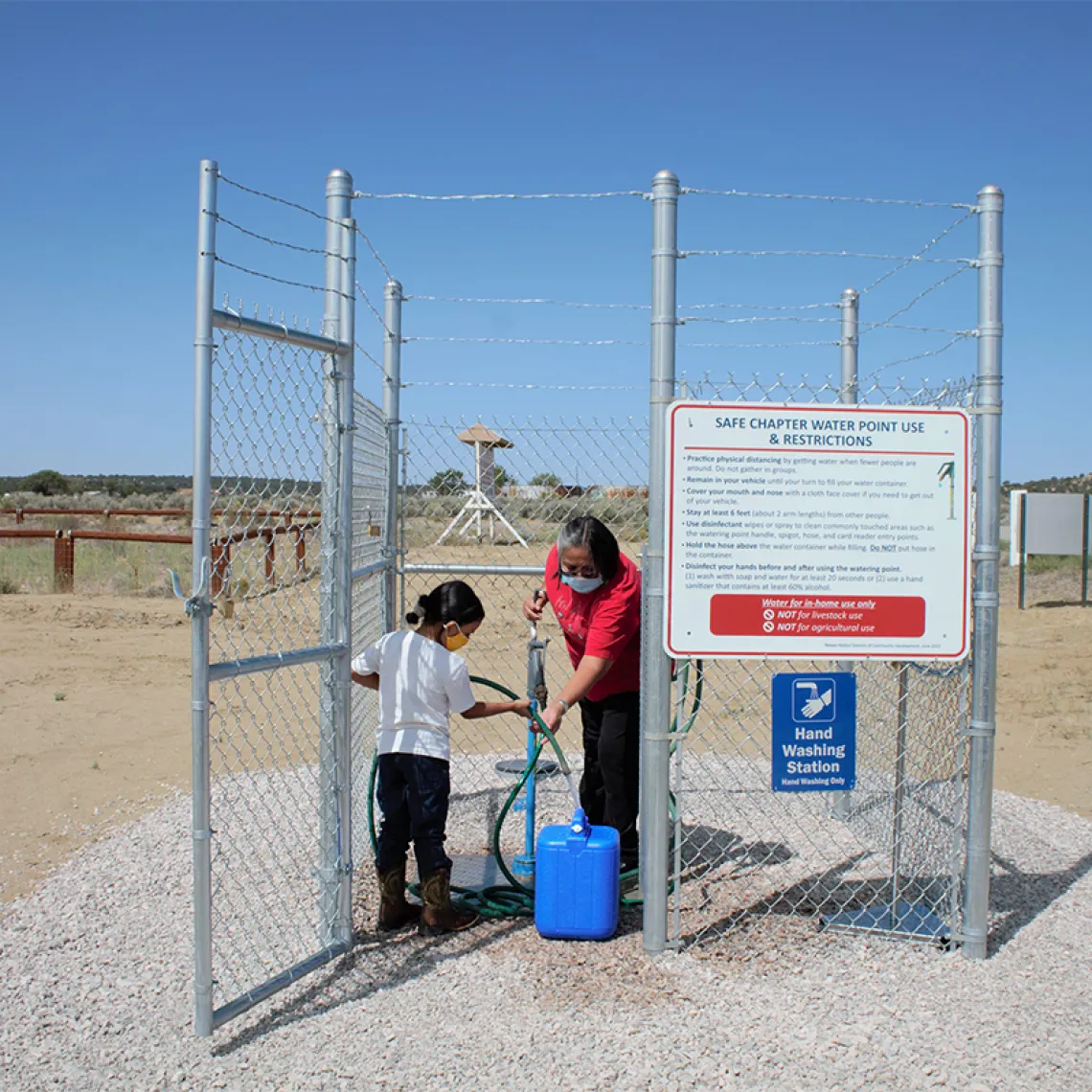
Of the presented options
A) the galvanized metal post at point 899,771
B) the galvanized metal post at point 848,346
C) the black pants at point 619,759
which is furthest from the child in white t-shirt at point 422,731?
the galvanized metal post at point 848,346

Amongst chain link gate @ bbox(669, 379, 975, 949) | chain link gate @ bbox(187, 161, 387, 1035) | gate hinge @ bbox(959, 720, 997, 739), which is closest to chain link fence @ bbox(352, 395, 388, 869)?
chain link gate @ bbox(187, 161, 387, 1035)

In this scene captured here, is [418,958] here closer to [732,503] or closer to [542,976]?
[542,976]

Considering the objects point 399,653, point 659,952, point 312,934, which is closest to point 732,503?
point 399,653

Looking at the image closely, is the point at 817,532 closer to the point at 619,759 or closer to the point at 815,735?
the point at 815,735

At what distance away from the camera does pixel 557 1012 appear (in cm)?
375

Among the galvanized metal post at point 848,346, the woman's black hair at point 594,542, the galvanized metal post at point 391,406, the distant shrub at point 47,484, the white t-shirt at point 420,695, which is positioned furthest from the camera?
the distant shrub at point 47,484

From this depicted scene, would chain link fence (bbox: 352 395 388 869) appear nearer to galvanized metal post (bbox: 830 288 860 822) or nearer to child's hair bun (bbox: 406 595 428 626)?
child's hair bun (bbox: 406 595 428 626)

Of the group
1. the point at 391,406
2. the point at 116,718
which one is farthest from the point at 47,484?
the point at 391,406

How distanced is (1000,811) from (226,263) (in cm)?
540

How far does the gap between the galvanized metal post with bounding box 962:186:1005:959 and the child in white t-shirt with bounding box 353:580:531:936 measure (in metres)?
1.80

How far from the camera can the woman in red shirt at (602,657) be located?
15.0 feet

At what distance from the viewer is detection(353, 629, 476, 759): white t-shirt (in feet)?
13.9

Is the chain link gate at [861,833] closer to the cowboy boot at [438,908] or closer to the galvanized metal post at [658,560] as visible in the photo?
the galvanized metal post at [658,560]

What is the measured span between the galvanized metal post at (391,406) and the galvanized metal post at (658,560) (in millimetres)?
1792
